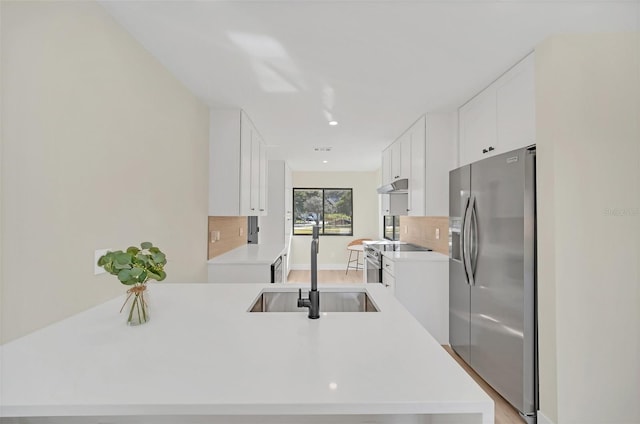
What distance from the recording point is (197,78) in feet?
7.48

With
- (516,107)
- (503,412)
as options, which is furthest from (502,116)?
(503,412)

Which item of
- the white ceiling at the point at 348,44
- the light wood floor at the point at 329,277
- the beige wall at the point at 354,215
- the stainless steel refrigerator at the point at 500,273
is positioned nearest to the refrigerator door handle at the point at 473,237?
the stainless steel refrigerator at the point at 500,273

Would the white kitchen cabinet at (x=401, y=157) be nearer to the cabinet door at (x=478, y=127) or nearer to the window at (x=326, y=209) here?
the cabinet door at (x=478, y=127)

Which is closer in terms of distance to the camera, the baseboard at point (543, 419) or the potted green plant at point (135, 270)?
the potted green plant at point (135, 270)

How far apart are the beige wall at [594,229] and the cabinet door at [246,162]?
96.1 inches

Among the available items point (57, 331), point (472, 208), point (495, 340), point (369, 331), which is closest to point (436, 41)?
point (472, 208)

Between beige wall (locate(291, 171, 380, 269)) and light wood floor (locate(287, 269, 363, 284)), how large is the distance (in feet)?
1.02

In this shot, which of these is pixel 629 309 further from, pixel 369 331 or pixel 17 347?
pixel 17 347

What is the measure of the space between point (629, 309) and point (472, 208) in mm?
1018

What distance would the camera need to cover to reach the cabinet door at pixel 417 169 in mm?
3215

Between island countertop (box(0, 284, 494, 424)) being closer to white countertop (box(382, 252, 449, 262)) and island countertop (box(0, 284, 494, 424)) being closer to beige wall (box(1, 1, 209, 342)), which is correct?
beige wall (box(1, 1, 209, 342))

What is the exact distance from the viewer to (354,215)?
7348 millimetres

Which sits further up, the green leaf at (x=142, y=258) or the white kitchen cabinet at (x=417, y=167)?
the white kitchen cabinet at (x=417, y=167)

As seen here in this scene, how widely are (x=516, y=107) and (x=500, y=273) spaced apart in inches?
43.7
